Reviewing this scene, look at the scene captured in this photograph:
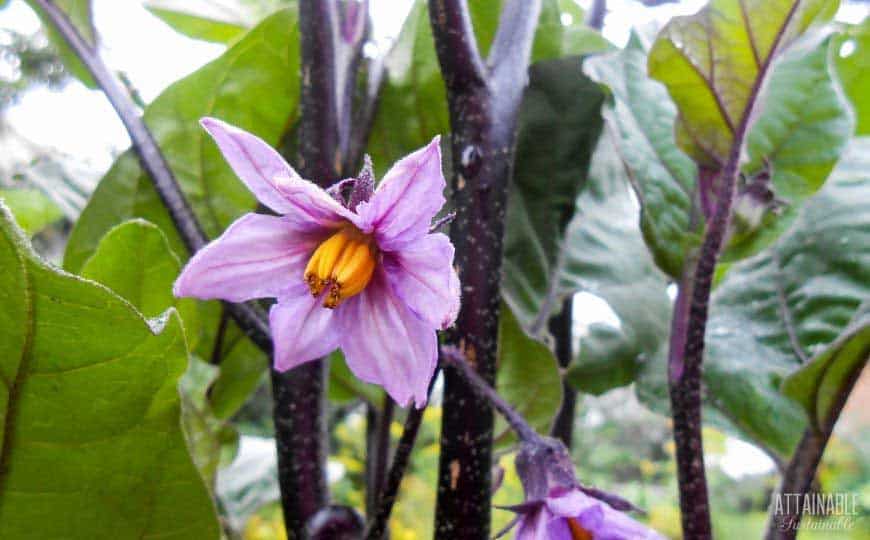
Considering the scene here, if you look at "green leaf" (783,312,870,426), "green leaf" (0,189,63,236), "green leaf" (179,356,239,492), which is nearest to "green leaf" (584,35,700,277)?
"green leaf" (783,312,870,426)

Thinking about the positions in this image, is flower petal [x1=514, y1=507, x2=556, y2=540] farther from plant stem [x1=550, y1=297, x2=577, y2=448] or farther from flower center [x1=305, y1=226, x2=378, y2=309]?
plant stem [x1=550, y1=297, x2=577, y2=448]

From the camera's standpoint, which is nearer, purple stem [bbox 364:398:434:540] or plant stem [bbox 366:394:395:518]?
purple stem [bbox 364:398:434:540]

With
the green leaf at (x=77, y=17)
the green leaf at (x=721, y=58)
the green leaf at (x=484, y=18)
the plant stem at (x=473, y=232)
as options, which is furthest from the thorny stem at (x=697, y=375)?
the green leaf at (x=77, y=17)

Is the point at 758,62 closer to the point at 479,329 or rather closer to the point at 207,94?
the point at 479,329

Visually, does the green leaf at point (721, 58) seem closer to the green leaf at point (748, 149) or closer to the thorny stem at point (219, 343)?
the green leaf at point (748, 149)

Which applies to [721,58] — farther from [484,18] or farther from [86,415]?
[86,415]
